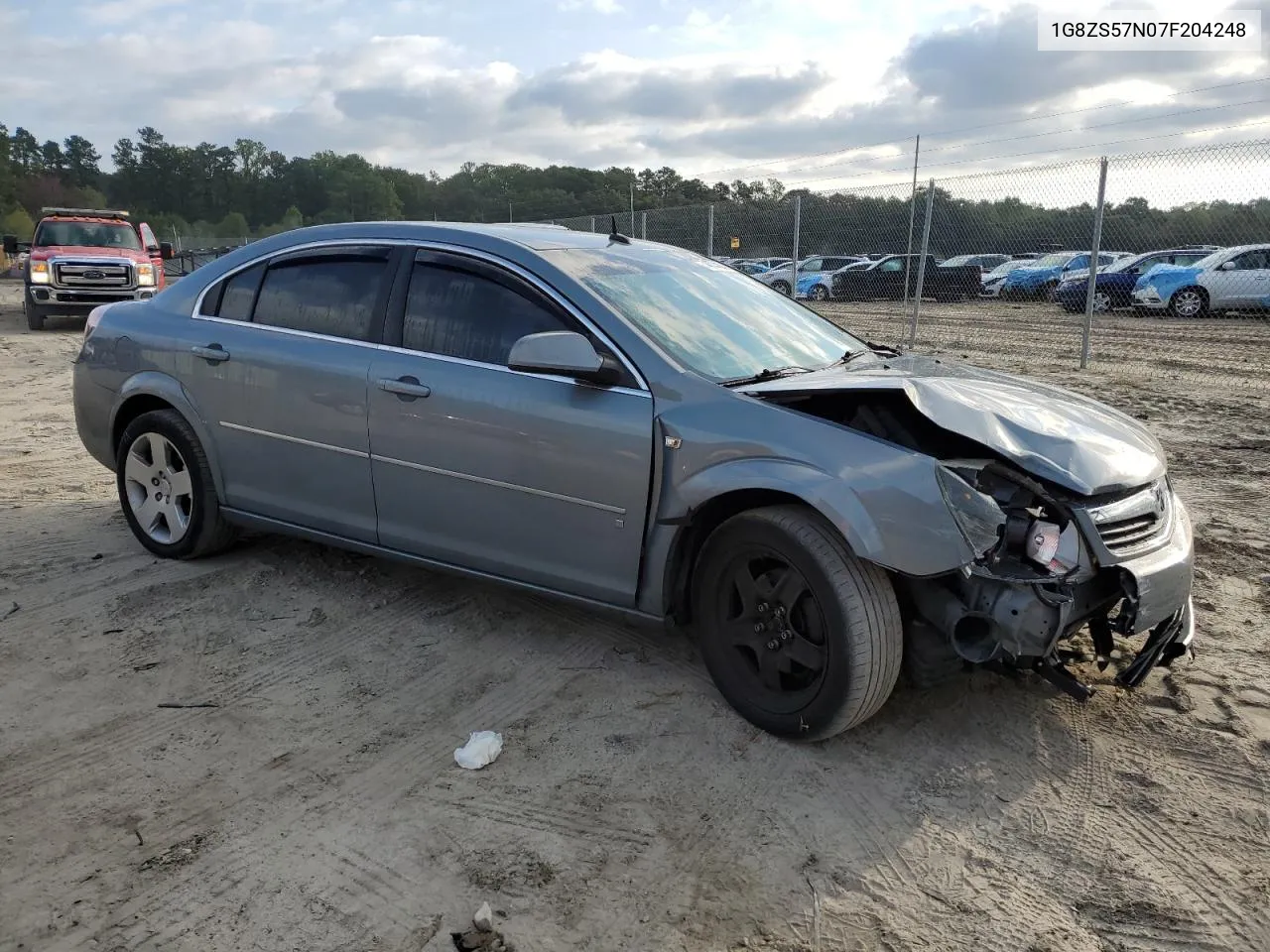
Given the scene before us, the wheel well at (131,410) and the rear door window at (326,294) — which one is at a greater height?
the rear door window at (326,294)

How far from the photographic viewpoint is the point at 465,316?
3859mm

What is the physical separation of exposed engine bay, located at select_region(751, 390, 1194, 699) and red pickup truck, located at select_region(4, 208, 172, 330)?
17976mm

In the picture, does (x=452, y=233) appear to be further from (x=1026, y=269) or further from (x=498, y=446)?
(x=1026, y=269)

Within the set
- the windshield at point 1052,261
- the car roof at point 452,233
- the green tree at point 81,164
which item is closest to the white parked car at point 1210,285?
the windshield at point 1052,261

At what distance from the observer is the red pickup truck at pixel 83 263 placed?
56.6 ft

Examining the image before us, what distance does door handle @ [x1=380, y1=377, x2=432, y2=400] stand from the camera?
382 centimetres

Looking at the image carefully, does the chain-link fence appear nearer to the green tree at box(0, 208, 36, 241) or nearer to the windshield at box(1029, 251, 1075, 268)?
the windshield at box(1029, 251, 1075, 268)

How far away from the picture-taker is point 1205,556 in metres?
4.88

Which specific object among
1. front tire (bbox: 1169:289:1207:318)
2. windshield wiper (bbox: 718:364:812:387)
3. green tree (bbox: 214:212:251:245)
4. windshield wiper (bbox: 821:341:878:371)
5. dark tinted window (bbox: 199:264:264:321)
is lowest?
front tire (bbox: 1169:289:1207:318)

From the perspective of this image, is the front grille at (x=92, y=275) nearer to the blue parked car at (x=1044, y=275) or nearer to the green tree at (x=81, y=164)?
the blue parked car at (x=1044, y=275)

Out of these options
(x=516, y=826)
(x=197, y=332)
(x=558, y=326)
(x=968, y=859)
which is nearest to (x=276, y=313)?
(x=197, y=332)

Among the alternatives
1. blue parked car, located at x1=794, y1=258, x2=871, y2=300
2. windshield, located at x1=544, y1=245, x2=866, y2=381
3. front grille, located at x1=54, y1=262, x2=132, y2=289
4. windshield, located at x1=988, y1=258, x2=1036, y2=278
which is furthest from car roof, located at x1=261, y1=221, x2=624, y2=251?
windshield, located at x1=988, y1=258, x2=1036, y2=278

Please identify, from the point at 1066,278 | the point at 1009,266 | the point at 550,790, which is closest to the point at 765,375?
the point at 550,790

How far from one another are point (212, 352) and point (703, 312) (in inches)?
91.2
